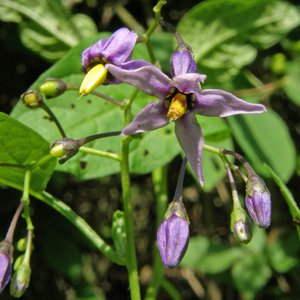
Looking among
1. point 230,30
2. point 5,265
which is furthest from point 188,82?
point 230,30

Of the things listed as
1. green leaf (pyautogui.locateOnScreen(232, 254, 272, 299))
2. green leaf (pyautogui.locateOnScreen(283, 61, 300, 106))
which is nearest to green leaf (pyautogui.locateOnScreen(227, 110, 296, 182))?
green leaf (pyautogui.locateOnScreen(283, 61, 300, 106))

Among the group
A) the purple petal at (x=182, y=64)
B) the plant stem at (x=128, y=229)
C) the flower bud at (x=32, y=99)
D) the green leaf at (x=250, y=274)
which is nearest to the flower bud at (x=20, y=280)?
the plant stem at (x=128, y=229)

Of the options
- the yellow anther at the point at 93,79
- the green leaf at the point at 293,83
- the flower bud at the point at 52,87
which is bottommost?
the green leaf at the point at 293,83

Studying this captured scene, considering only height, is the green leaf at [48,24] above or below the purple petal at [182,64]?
below

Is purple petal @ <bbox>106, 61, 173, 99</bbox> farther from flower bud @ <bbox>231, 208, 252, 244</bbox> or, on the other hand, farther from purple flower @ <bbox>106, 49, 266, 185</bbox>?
flower bud @ <bbox>231, 208, 252, 244</bbox>

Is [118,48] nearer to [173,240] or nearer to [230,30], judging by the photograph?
[173,240]

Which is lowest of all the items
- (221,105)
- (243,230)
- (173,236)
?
(243,230)

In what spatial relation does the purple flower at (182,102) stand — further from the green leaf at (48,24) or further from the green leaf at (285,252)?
the green leaf at (285,252)
